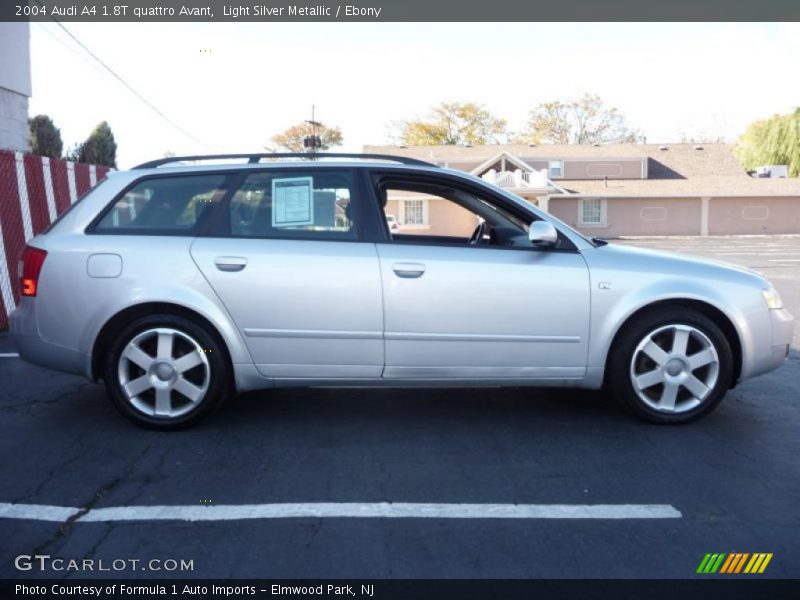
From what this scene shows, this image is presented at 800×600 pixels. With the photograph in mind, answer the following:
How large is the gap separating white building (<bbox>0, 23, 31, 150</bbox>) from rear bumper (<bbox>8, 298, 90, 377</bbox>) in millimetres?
10505

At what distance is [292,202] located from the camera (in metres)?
4.89

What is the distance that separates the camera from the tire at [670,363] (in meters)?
4.77

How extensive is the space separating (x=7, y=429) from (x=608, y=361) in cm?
382

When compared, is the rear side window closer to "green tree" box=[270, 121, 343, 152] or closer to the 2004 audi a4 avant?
the 2004 audi a4 avant

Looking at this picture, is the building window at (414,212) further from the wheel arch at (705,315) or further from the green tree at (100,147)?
the wheel arch at (705,315)

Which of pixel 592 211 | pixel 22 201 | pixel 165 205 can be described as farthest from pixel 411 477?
pixel 592 211

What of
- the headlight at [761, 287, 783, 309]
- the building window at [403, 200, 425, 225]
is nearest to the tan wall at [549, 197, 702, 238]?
the building window at [403, 200, 425, 225]

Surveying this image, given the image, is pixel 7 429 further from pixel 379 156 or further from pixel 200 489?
pixel 379 156

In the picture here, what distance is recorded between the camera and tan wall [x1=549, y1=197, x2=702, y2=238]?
43.2 m

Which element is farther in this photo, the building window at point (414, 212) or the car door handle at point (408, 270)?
the building window at point (414, 212)

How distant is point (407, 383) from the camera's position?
4.84 m
